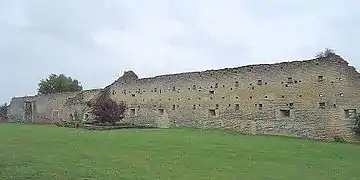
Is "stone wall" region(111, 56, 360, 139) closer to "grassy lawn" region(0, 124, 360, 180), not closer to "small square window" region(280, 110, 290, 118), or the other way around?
"small square window" region(280, 110, 290, 118)

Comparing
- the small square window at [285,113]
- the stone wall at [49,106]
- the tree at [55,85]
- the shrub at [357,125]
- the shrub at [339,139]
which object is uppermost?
the tree at [55,85]

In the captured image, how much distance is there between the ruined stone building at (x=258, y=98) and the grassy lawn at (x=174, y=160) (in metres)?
4.29

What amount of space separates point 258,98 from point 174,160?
41.7 ft

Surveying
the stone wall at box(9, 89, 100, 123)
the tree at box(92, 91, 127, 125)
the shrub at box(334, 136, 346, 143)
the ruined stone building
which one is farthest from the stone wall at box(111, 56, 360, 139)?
the stone wall at box(9, 89, 100, 123)

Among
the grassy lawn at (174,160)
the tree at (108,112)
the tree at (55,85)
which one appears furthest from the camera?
the tree at (55,85)

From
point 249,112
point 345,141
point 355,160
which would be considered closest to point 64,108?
point 249,112

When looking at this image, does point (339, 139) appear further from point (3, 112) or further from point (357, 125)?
point (3, 112)

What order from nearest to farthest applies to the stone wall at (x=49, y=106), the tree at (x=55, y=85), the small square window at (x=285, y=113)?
the small square window at (x=285, y=113) < the stone wall at (x=49, y=106) < the tree at (x=55, y=85)

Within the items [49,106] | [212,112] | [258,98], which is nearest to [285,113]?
[258,98]

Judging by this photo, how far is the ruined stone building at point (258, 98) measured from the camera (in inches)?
834

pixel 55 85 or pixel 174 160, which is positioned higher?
pixel 55 85

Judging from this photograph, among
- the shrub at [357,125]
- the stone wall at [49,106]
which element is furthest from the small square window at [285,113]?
the stone wall at [49,106]

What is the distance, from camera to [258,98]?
2428cm

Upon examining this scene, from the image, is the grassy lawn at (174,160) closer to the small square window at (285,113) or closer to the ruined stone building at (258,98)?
the ruined stone building at (258,98)
